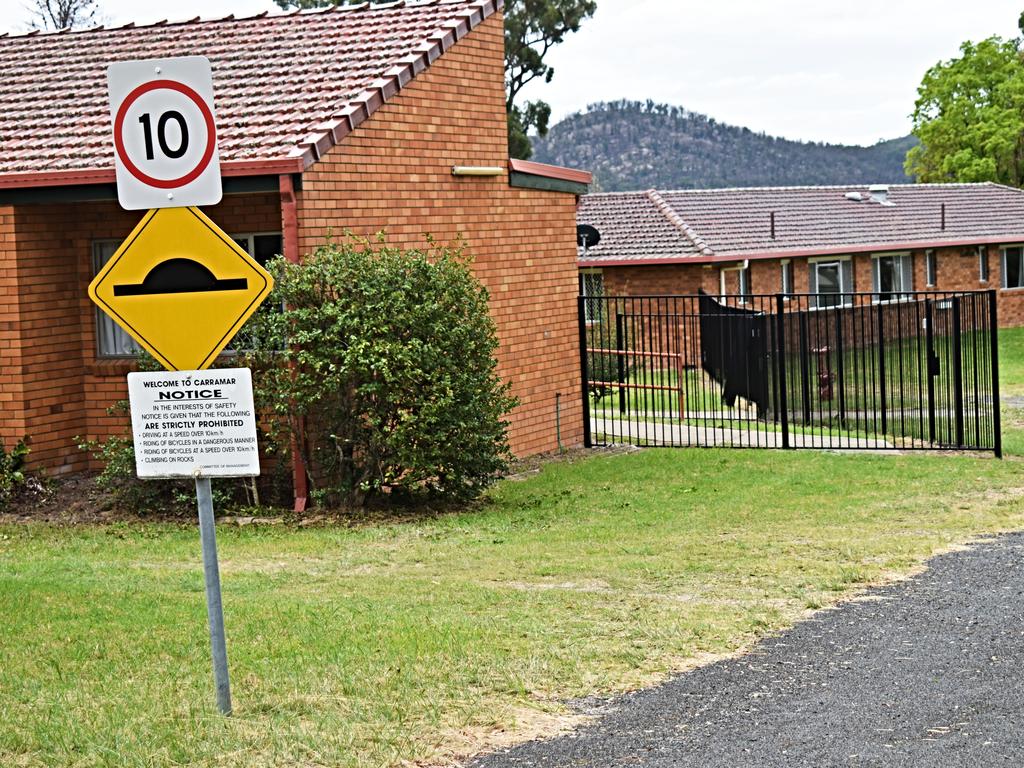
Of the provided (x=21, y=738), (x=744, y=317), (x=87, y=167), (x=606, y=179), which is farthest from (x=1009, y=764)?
(x=606, y=179)

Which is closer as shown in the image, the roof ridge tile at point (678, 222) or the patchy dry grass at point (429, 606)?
the patchy dry grass at point (429, 606)

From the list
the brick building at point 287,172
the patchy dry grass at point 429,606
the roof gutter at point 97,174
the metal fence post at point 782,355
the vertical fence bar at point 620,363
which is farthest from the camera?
the vertical fence bar at point 620,363

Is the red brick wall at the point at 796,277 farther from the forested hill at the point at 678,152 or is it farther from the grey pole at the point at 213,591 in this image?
the forested hill at the point at 678,152

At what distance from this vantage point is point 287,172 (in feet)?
45.4

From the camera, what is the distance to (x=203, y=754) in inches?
239

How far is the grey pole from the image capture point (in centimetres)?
627

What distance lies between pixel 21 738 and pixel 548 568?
4952mm

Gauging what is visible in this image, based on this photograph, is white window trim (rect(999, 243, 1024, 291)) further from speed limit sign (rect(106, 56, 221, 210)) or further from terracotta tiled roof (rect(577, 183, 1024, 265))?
speed limit sign (rect(106, 56, 221, 210))

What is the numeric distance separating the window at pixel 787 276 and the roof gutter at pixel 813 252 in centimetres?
33

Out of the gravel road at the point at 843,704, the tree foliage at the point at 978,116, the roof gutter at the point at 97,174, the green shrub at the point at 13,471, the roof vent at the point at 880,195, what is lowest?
the gravel road at the point at 843,704

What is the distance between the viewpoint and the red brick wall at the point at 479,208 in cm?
1498

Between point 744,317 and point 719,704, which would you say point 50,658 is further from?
point 744,317

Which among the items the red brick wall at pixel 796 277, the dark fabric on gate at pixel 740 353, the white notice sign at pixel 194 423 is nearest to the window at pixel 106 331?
the dark fabric on gate at pixel 740 353

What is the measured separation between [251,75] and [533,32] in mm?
35487
